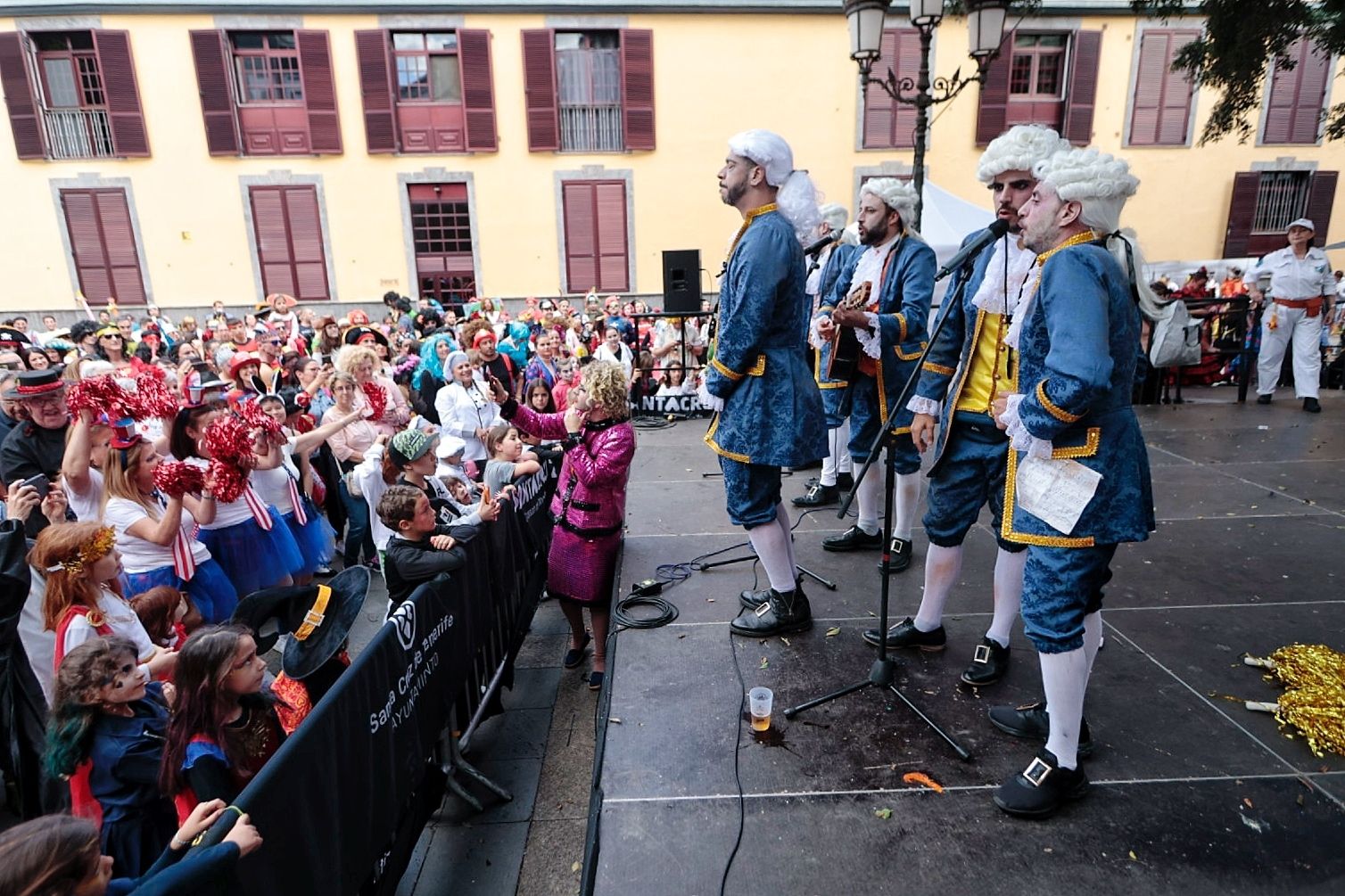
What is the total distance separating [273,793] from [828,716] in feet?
6.29

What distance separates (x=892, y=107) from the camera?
1806 centimetres

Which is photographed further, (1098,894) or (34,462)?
(34,462)

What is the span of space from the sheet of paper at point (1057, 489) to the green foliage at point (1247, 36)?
12.0 ft

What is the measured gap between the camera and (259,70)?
1722cm

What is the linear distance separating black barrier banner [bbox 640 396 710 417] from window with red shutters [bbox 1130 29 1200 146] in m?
15.9

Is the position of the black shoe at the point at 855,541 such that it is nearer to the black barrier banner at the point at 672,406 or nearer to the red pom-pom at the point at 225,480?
the red pom-pom at the point at 225,480

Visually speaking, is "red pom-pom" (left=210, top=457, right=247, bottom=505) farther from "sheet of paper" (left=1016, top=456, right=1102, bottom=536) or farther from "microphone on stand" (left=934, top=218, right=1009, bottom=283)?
"sheet of paper" (left=1016, top=456, right=1102, bottom=536)

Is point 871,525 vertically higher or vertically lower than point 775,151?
lower

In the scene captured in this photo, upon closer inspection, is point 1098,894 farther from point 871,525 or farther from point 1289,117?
point 1289,117

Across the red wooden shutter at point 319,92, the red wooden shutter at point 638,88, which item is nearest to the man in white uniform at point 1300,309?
the red wooden shutter at point 638,88

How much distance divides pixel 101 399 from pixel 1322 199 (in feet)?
85.0

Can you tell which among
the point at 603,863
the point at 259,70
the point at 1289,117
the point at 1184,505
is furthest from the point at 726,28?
the point at 603,863

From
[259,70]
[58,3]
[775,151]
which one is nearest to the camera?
[775,151]

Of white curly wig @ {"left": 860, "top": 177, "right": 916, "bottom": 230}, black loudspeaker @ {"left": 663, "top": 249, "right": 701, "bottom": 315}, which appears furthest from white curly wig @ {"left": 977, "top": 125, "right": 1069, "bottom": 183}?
black loudspeaker @ {"left": 663, "top": 249, "right": 701, "bottom": 315}
